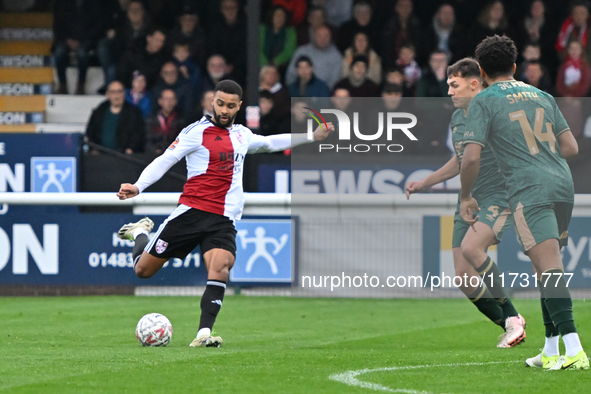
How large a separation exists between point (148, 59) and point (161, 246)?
7.86 meters

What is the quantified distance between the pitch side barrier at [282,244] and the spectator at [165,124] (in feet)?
5.02

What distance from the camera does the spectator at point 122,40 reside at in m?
15.3

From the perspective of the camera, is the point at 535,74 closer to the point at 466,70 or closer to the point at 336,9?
the point at 336,9

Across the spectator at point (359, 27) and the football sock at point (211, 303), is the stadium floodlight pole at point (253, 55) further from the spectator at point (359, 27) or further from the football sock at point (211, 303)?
the football sock at point (211, 303)

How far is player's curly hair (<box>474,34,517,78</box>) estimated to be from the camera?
561 centimetres

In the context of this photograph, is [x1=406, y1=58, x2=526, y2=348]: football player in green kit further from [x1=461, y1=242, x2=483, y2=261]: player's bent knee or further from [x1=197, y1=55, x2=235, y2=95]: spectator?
[x1=197, y1=55, x2=235, y2=95]: spectator

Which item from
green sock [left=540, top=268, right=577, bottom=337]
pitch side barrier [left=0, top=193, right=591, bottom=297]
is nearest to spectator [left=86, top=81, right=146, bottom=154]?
pitch side barrier [left=0, top=193, right=591, bottom=297]

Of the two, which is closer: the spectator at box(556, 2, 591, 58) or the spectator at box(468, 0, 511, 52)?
the spectator at box(556, 2, 591, 58)

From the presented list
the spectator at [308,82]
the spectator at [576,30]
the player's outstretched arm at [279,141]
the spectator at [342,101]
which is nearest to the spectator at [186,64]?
the spectator at [308,82]

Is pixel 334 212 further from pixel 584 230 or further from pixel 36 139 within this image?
pixel 36 139

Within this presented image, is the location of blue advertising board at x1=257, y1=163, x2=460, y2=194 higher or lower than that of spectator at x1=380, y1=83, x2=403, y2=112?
lower

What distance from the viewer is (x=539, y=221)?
214 inches

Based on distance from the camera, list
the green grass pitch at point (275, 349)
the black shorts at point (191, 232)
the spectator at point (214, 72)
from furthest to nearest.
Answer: the spectator at point (214, 72)
the black shorts at point (191, 232)
the green grass pitch at point (275, 349)

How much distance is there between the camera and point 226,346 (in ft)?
23.5
